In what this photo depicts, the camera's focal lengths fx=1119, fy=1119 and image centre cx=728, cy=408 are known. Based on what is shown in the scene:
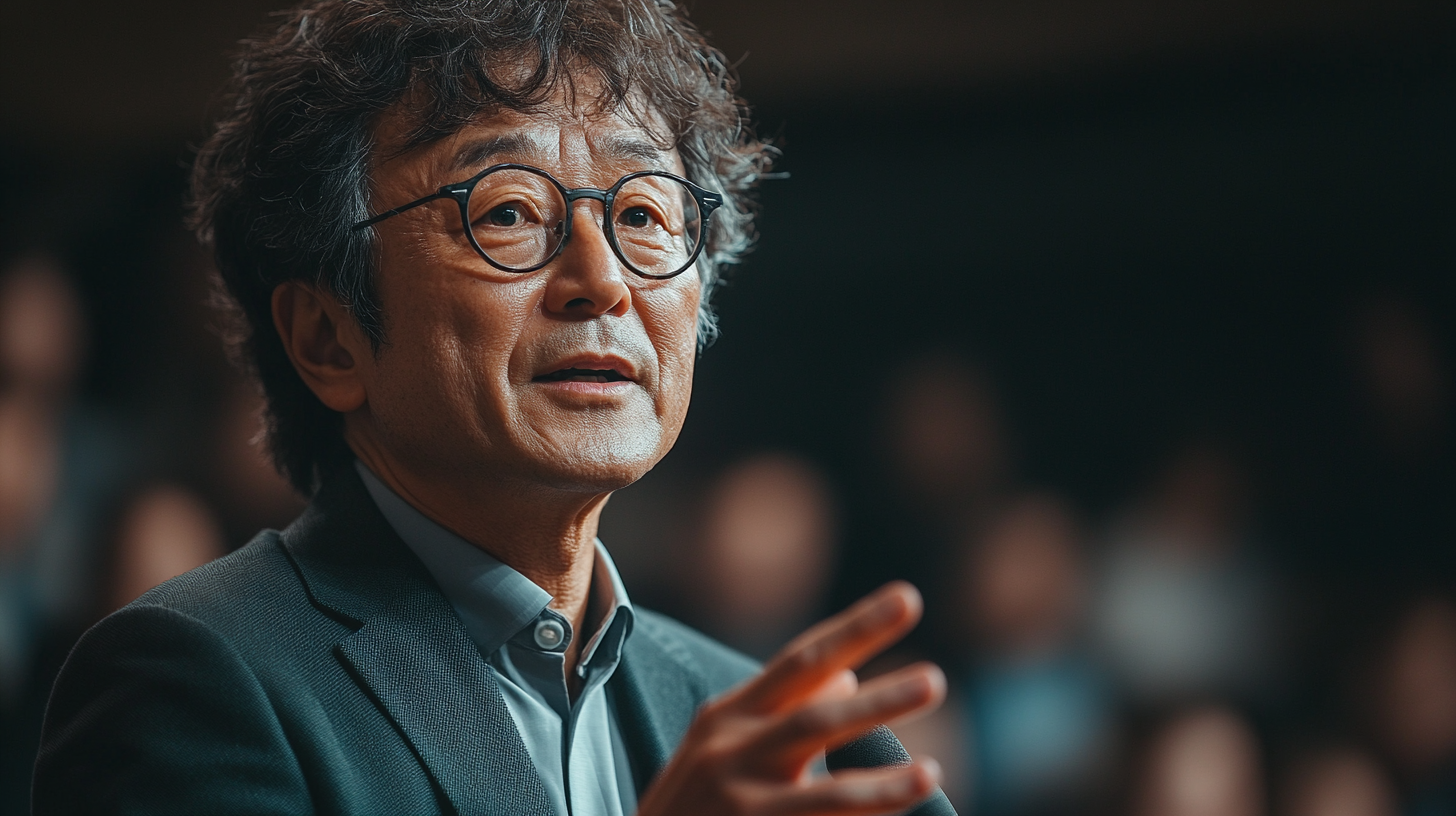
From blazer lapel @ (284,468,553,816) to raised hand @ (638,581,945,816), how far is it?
0.27 metres

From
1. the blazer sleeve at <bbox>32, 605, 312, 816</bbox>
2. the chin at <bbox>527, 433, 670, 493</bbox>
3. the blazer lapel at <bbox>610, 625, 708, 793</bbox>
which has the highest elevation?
the chin at <bbox>527, 433, 670, 493</bbox>

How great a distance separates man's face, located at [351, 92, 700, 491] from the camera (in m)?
1.12

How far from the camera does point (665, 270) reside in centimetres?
122

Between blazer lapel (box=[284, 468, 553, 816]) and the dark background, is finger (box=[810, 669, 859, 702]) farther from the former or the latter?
the dark background

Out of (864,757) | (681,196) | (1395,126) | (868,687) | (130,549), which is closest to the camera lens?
(868,687)

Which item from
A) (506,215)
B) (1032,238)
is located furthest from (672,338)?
(1032,238)

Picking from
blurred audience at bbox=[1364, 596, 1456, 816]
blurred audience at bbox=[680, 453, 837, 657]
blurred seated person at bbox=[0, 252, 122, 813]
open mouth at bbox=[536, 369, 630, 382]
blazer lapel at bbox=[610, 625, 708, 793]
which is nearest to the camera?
open mouth at bbox=[536, 369, 630, 382]

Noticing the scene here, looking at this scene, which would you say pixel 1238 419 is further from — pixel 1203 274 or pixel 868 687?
pixel 868 687

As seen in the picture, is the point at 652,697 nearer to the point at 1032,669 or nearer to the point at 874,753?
the point at 874,753

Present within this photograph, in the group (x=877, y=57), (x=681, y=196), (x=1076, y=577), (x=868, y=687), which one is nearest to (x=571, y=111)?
(x=681, y=196)

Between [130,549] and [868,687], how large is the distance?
8.10 ft

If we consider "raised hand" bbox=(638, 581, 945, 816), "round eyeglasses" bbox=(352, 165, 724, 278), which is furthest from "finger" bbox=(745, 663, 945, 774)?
"round eyeglasses" bbox=(352, 165, 724, 278)

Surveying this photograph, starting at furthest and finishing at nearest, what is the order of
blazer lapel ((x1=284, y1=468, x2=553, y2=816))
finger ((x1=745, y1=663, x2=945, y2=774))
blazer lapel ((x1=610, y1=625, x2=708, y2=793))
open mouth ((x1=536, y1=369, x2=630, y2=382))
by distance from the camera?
blazer lapel ((x1=610, y1=625, x2=708, y2=793)), open mouth ((x1=536, y1=369, x2=630, y2=382)), blazer lapel ((x1=284, y1=468, x2=553, y2=816)), finger ((x1=745, y1=663, x2=945, y2=774))

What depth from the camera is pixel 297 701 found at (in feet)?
3.34
